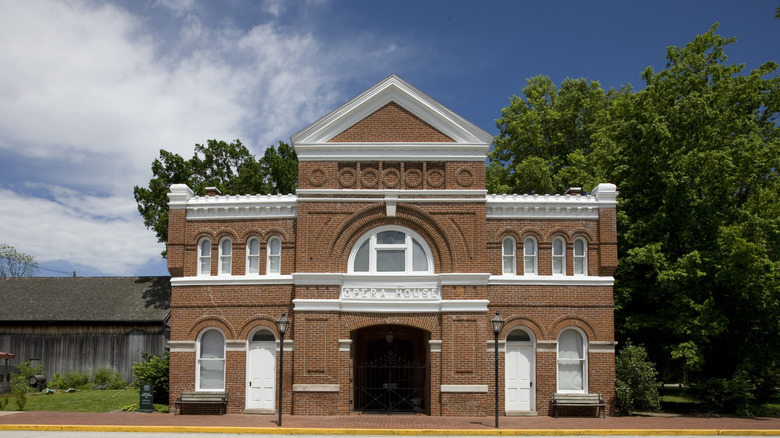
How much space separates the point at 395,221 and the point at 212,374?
7.47 meters

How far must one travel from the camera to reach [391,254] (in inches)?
830

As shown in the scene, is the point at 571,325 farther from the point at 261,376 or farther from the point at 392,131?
the point at 261,376

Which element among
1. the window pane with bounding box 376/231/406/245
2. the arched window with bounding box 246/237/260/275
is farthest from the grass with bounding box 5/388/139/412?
the window pane with bounding box 376/231/406/245

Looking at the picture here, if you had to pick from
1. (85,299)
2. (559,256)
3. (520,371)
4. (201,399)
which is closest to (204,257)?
(201,399)

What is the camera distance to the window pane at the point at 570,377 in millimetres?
20922

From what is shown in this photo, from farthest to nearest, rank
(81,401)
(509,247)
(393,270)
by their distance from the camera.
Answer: (81,401), (509,247), (393,270)

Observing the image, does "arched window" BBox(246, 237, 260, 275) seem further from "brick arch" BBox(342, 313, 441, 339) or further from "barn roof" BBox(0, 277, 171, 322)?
"barn roof" BBox(0, 277, 171, 322)

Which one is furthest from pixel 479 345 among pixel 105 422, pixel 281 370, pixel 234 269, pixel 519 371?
pixel 105 422

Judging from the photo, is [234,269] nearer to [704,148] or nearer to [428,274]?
[428,274]

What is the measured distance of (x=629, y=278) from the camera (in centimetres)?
2539

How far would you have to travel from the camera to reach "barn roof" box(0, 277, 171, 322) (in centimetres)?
3506

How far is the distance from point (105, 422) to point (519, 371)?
39.4 feet

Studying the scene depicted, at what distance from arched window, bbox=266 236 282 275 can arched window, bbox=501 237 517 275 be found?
7058mm

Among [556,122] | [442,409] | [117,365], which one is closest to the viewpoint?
[442,409]
